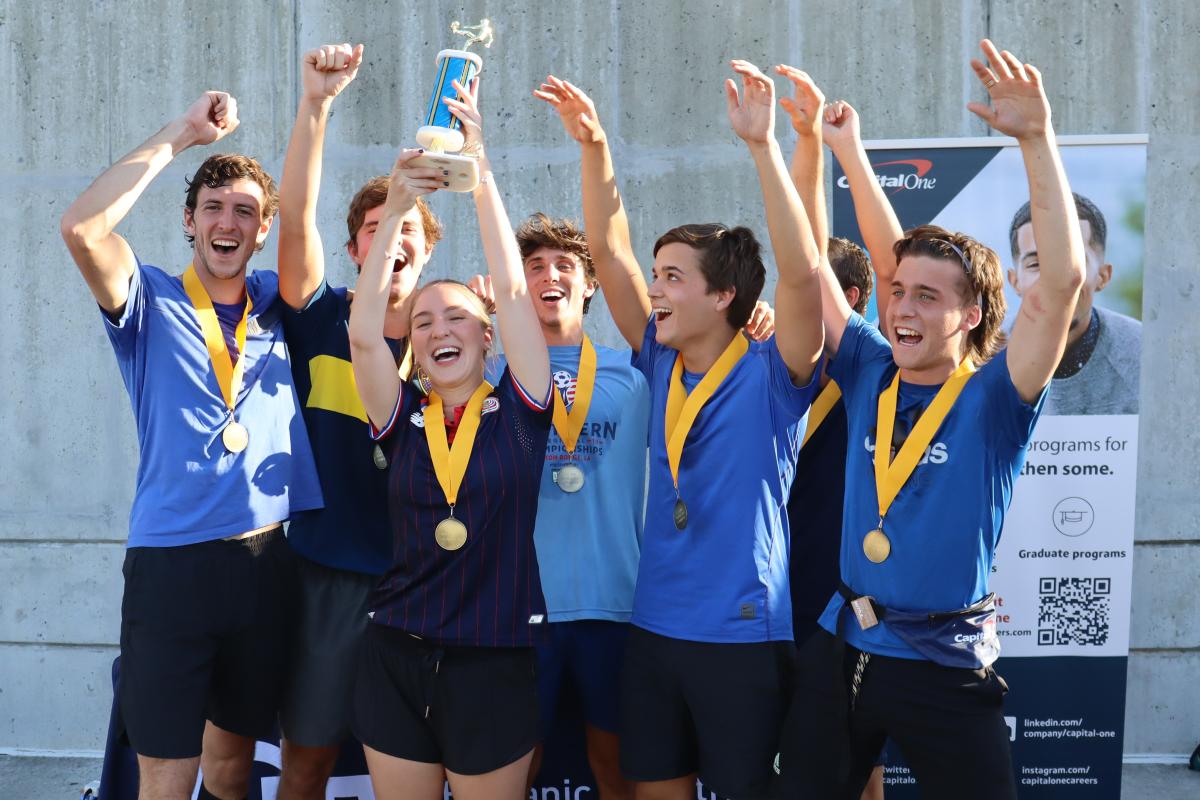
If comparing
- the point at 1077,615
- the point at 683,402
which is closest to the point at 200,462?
the point at 683,402

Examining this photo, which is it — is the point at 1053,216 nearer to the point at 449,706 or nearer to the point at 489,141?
the point at 449,706

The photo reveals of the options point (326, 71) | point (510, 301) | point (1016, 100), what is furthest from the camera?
point (326, 71)

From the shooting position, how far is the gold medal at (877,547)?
2500mm

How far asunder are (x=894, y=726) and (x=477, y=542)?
1086 mm

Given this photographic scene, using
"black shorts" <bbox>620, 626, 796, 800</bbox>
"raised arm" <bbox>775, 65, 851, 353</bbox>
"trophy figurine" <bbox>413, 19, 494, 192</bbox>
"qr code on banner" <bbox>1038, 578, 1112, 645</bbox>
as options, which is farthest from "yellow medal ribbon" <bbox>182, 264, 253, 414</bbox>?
"qr code on banner" <bbox>1038, 578, 1112, 645</bbox>

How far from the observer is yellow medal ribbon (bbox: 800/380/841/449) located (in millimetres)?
3234

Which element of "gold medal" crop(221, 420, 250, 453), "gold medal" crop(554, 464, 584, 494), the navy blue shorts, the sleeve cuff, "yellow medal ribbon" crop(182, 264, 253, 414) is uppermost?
"yellow medal ribbon" crop(182, 264, 253, 414)

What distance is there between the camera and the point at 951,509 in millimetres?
2467

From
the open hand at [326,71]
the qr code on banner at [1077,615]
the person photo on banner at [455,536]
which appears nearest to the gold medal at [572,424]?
the person photo on banner at [455,536]

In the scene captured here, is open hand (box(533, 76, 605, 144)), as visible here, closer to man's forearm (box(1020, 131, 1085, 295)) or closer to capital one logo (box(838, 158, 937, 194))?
man's forearm (box(1020, 131, 1085, 295))

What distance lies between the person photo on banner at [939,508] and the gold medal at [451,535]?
914 millimetres

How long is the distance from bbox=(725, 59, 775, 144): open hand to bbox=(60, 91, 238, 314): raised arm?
141 centimetres

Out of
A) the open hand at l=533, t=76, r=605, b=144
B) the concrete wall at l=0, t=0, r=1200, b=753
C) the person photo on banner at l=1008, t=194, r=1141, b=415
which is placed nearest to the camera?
the open hand at l=533, t=76, r=605, b=144

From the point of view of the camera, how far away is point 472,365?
275cm
